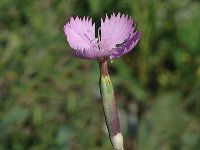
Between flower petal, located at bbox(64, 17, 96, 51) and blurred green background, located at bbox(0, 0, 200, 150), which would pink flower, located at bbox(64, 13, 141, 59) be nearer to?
flower petal, located at bbox(64, 17, 96, 51)

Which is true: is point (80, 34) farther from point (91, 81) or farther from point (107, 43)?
point (91, 81)

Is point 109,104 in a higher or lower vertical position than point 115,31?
lower

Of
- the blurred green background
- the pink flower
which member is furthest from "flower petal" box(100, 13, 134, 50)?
the blurred green background

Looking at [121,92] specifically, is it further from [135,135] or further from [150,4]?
[150,4]

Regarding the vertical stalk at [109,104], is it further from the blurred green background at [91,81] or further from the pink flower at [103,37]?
the blurred green background at [91,81]

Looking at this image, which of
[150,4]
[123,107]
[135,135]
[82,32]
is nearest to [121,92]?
[123,107]

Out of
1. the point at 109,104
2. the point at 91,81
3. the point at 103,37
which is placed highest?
the point at 91,81

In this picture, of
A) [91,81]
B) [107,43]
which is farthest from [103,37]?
[91,81]

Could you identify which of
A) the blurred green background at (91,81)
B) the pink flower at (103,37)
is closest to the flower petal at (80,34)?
the pink flower at (103,37)
